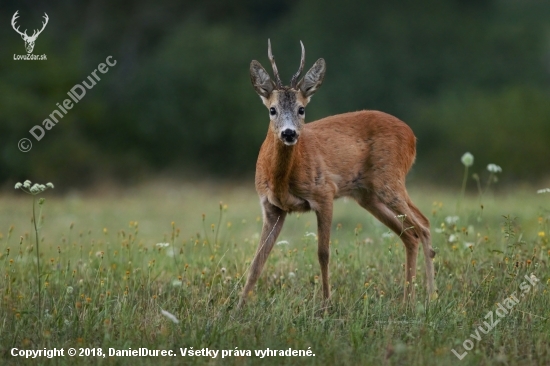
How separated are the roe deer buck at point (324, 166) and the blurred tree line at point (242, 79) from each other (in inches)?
579

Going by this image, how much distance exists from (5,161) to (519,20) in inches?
744

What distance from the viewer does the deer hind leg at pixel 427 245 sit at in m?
7.48

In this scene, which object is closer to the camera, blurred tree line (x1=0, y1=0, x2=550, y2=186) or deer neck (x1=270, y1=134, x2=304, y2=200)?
deer neck (x1=270, y1=134, x2=304, y2=200)

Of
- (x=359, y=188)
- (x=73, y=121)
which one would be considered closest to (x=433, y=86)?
(x=73, y=121)

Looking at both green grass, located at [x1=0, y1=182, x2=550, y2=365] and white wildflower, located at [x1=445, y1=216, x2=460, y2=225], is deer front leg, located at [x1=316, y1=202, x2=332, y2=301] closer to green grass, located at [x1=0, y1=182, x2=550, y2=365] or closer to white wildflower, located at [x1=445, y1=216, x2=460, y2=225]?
green grass, located at [x1=0, y1=182, x2=550, y2=365]

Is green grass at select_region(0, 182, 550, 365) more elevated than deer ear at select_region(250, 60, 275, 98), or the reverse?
deer ear at select_region(250, 60, 275, 98)

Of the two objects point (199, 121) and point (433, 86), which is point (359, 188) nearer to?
point (199, 121)

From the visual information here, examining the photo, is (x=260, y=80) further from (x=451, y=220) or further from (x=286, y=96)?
(x=451, y=220)

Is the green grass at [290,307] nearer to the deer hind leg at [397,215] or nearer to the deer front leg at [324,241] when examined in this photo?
the deer front leg at [324,241]

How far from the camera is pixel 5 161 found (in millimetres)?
22984

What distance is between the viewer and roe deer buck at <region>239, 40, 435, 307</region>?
7117 millimetres

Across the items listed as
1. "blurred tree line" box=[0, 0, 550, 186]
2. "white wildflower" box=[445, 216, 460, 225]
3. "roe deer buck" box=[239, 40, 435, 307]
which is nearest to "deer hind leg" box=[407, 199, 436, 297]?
"roe deer buck" box=[239, 40, 435, 307]

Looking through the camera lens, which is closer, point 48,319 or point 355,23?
point 48,319

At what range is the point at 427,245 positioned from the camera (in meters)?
7.82
